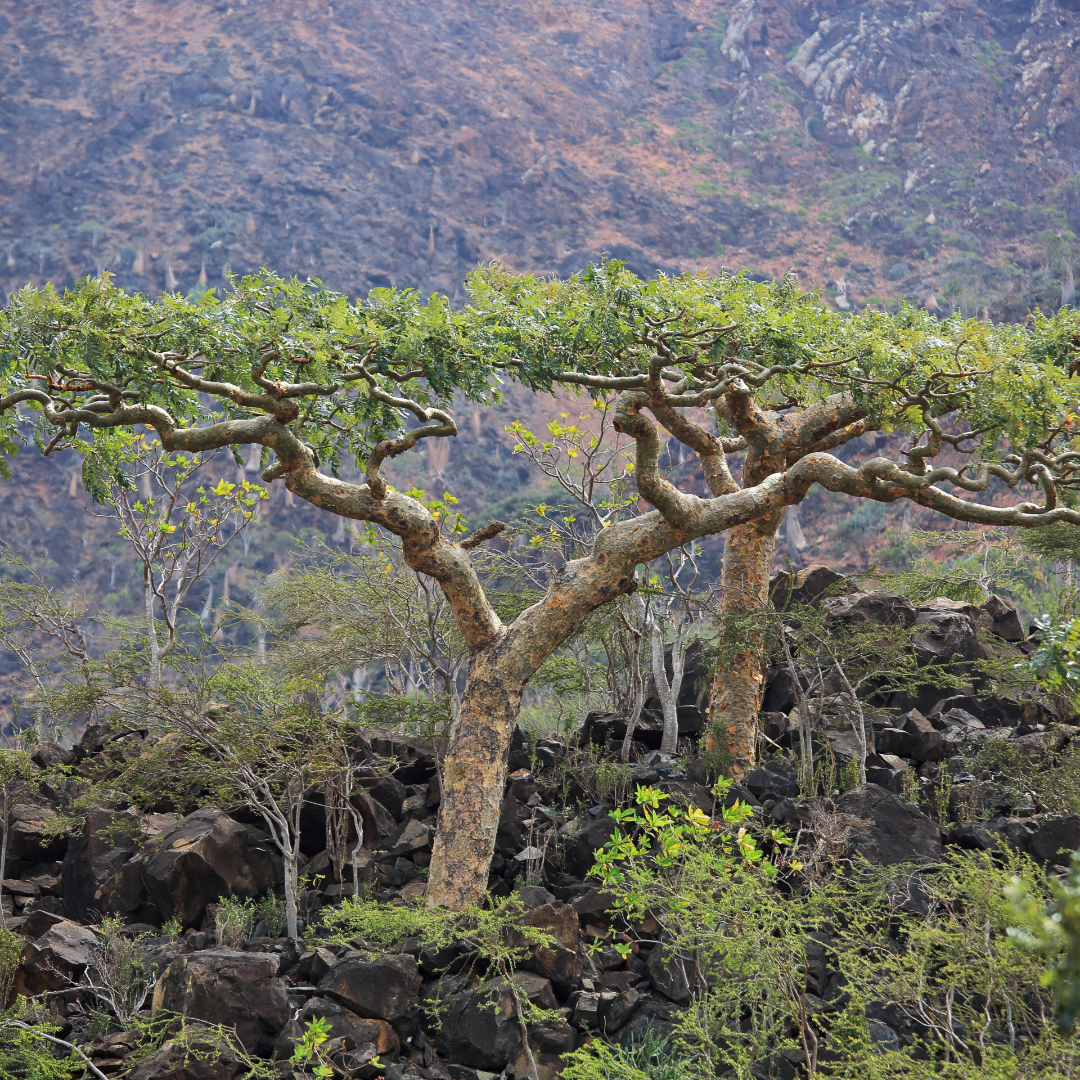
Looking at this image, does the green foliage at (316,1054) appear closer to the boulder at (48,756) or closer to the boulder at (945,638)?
the boulder at (48,756)

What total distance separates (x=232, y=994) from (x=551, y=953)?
1848 millimetres

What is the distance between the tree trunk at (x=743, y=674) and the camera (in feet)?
27.6

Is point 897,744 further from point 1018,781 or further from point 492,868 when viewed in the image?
point 492,868

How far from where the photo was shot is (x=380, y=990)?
5.43 metres

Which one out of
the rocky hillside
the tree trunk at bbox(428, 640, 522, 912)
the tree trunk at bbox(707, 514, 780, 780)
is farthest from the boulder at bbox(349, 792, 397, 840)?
the rocky hillside

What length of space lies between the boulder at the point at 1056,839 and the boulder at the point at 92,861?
22.7 ft

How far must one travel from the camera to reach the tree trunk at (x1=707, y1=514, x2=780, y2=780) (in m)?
8.40

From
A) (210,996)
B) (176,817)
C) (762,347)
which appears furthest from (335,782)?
(762,347)

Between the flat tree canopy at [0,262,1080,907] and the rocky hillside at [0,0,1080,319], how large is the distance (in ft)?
136

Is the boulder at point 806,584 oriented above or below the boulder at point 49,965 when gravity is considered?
above

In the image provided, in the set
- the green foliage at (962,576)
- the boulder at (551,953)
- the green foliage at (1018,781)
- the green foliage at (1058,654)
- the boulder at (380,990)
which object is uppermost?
the green foliage at (962,576)

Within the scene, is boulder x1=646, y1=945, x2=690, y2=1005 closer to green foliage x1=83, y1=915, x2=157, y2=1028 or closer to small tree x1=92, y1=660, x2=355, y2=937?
small tree x1=92, y1=660, x2=355, y2=937

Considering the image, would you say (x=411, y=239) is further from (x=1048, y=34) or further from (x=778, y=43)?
(x=1048, y=34)

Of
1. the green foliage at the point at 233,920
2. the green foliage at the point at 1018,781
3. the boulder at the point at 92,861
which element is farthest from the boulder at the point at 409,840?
the green foliage at the point at 1018,781
